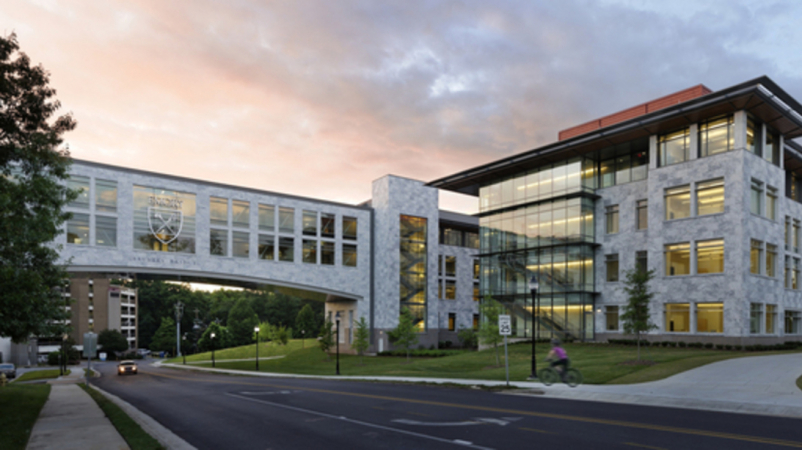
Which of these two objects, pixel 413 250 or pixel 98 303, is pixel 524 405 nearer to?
pixel 413 250

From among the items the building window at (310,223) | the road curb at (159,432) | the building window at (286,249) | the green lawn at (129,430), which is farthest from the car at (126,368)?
the road curb at (159,432)

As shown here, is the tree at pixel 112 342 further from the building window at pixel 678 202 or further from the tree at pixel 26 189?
the building window at pixel 678 202

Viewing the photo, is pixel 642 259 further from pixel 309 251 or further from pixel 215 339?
pixel 215 339

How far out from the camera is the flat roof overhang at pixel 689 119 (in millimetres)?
35844

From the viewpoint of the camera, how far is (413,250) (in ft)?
209

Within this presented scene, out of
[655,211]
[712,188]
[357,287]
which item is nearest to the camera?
[712,188]

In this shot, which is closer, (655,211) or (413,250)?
(655,211)

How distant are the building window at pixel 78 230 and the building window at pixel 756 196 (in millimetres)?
52238

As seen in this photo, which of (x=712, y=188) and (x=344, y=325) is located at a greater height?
(x=712, y=188)

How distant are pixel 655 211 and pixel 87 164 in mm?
47141

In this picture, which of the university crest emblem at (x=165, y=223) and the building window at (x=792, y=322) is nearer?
the building window at (x=792, y=322)

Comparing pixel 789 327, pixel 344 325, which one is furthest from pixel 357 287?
pixel 789 327

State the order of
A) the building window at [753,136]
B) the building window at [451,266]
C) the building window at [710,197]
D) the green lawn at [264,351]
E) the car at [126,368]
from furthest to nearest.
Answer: the green lawn at [264,351] < the building window at [451,266] < the car at [126,368] < the building window at [710,197] < the building window at [753,136]

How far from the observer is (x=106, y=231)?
4569 centimetres
